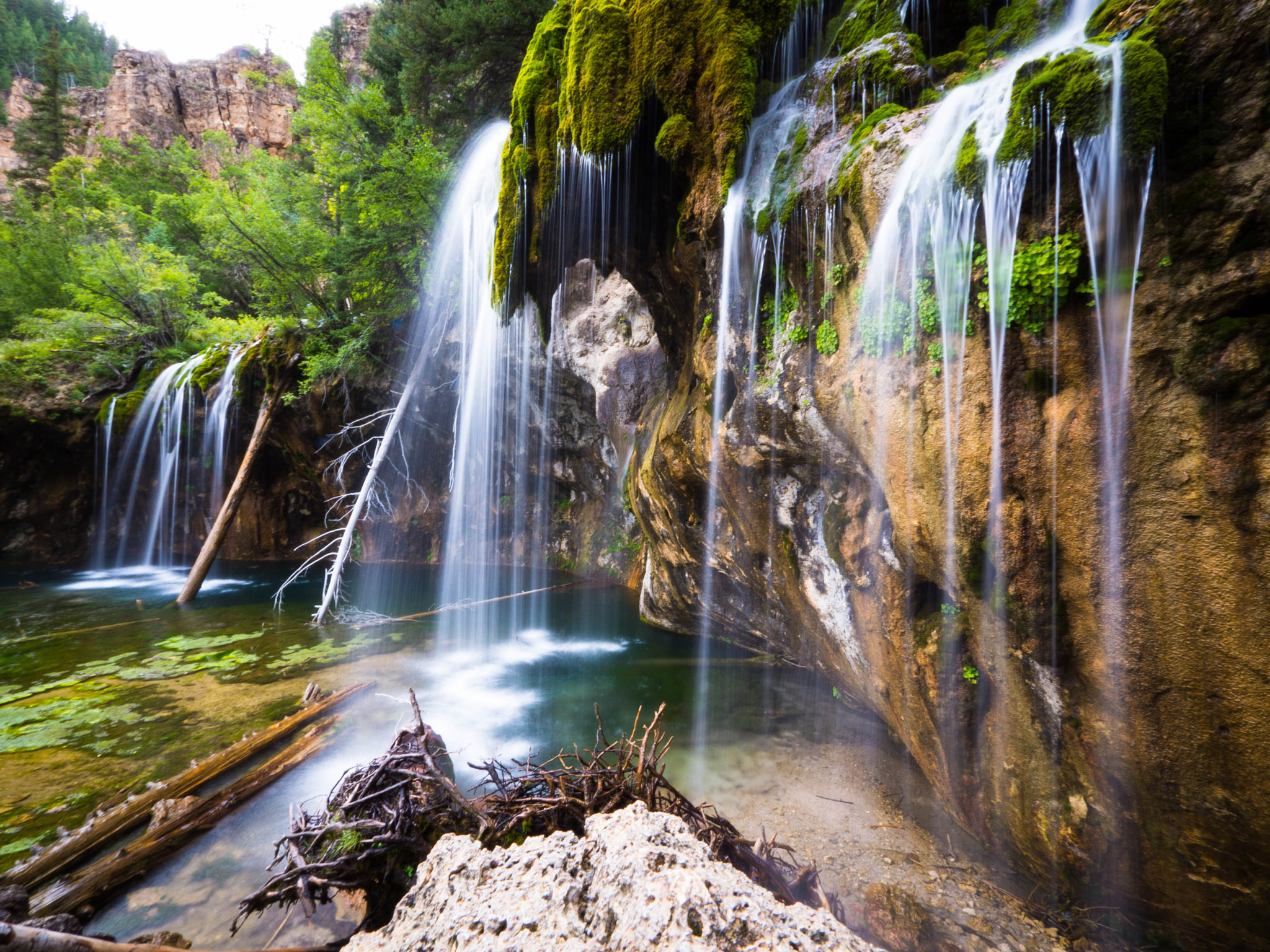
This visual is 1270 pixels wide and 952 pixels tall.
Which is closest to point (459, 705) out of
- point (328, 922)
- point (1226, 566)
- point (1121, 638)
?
point (328, 922)

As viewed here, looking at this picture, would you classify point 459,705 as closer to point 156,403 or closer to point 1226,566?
point 1226,566

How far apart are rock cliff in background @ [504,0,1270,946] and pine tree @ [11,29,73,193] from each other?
42065 mm

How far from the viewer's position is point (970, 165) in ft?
10.4

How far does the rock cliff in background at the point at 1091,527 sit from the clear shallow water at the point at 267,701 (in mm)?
2445

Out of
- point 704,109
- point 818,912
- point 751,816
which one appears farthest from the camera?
point 704,109

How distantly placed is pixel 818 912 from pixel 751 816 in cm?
295

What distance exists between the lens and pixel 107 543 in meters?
16.2

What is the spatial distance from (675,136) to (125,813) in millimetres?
8489

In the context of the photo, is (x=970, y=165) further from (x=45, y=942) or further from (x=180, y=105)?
(x=180, y=105)

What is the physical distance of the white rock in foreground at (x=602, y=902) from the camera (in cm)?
144

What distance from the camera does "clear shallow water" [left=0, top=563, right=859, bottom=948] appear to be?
12.0 ft

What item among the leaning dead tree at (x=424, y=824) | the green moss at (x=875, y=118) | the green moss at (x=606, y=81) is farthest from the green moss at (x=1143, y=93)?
the green moss at (x=606, y=81)

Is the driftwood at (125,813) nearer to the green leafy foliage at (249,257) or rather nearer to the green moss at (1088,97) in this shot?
the green moss at (1088,97)

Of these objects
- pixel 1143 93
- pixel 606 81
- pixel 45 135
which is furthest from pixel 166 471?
pixel 45 135
